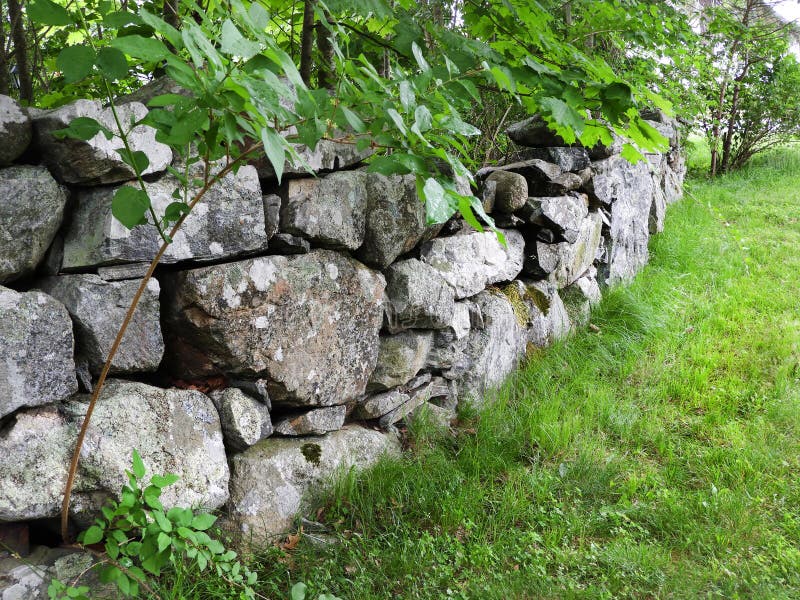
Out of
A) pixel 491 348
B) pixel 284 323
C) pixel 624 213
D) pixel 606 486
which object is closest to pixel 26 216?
pixel 284 323

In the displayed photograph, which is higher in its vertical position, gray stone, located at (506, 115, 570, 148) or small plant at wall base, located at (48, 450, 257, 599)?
gray stone, located at (506, 115, 570, 148)

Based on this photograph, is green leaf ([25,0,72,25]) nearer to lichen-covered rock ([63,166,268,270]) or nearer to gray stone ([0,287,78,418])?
lichen-covered rock ([63,166,268,270])

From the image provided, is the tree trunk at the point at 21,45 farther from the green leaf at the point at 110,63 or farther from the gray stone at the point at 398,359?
the gray stone at the point at 398,359

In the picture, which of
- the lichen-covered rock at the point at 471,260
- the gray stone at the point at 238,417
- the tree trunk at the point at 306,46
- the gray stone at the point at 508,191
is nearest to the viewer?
the gray stone at the point at 238,417

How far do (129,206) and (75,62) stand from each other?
436 millimetres

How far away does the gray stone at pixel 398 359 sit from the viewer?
10.5 ft

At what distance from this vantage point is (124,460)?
218 centimetres

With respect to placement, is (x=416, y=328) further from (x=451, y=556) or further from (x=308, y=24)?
(x=308, y=24)

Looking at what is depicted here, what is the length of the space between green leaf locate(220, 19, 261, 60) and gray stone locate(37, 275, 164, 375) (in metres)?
1.30

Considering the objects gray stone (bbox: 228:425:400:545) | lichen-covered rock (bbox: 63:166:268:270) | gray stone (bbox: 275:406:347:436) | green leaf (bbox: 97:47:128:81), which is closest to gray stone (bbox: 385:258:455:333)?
gray stone (bbox: 275:406:347:436)

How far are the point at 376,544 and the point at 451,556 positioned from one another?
324mm

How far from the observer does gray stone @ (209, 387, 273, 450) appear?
8.29 feet

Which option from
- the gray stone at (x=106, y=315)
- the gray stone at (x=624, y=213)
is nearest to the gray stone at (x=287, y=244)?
the gray stone at (x=106, y=315)

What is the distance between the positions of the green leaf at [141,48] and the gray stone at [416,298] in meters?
2.08
